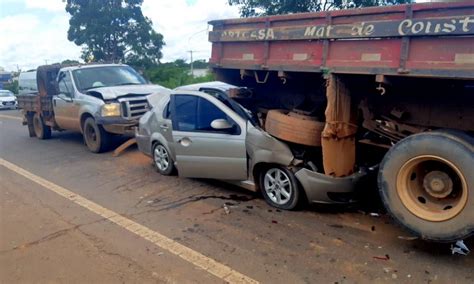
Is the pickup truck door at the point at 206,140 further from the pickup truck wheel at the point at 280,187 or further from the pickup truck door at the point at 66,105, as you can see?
the pickup truck door at the point at 66,105

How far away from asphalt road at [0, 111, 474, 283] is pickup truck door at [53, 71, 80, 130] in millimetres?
3468

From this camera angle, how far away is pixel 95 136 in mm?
9570

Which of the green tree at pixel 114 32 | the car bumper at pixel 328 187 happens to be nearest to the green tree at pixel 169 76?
the green tree at pixel 114 32

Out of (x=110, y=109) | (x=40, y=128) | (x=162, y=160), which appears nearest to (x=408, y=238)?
(x=162, y=160)

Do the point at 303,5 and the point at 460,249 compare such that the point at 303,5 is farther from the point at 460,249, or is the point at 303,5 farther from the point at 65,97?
the point at 460,249

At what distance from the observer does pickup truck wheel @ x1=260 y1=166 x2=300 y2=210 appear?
498 cm

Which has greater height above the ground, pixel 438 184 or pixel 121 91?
pixel 121 91

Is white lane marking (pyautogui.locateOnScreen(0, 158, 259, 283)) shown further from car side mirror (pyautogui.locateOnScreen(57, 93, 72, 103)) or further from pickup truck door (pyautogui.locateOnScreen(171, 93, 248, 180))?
car side mirror (pyautogui.locateOnScreen(57, 93, 72, 103))

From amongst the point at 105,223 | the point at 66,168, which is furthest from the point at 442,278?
the point at 66,168

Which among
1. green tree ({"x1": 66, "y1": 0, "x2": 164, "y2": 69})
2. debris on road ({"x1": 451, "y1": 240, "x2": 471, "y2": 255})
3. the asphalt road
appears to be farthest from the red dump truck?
green tree ({"x1": 66, "y1": 0, "x2": 164, "y2": 69})

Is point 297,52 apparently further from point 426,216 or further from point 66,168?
point 66,168

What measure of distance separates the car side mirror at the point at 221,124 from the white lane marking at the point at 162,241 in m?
1.67

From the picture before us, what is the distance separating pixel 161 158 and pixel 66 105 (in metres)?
4.46

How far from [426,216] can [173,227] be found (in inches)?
108
